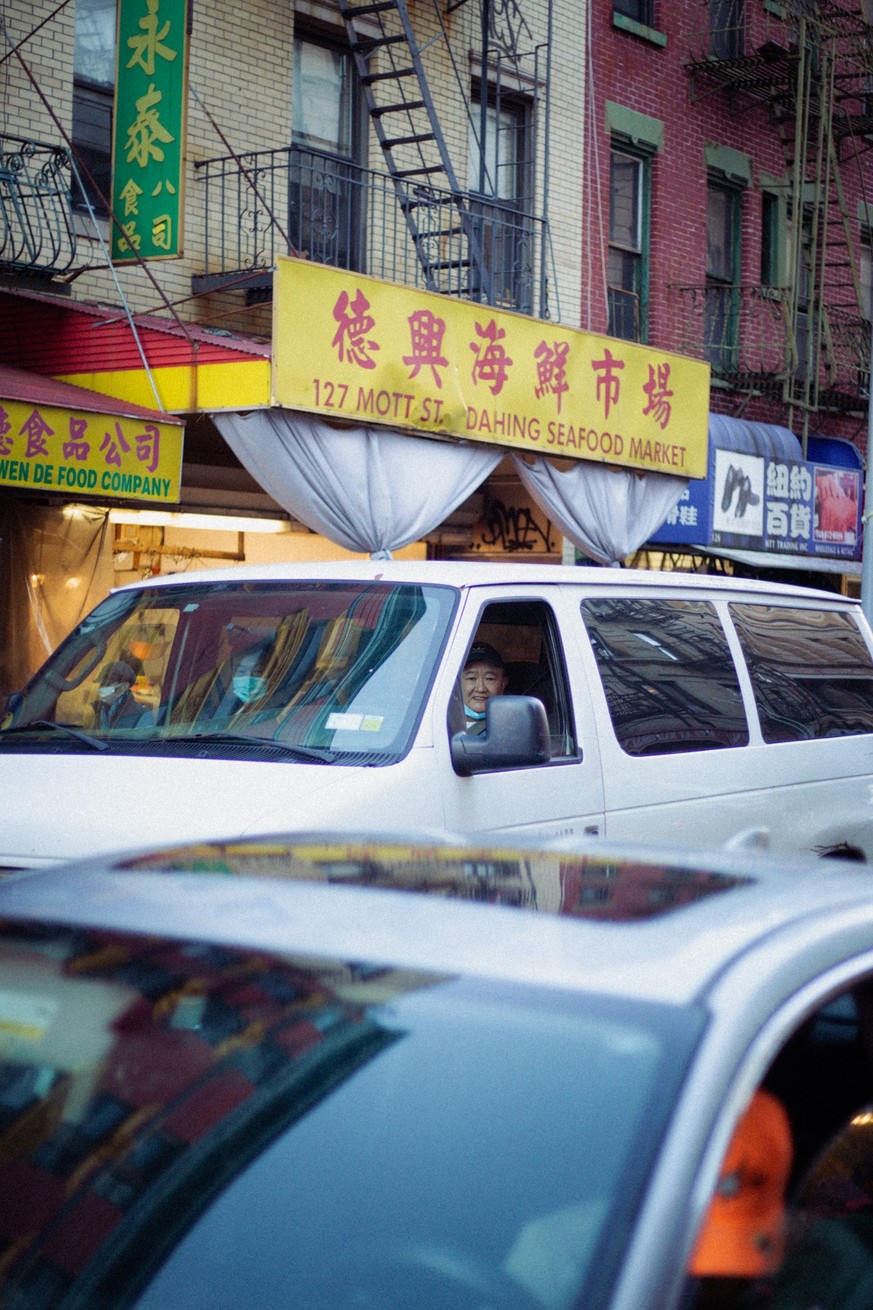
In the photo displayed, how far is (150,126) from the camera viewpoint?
10.7 metres

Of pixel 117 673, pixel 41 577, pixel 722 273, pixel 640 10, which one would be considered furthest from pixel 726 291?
pixel 117 673

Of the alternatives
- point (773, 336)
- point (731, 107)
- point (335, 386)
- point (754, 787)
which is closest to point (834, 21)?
point (731, 107)

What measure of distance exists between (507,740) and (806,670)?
105 inches

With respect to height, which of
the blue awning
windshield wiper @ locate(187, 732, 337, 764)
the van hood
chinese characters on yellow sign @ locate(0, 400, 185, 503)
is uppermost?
the blue awning

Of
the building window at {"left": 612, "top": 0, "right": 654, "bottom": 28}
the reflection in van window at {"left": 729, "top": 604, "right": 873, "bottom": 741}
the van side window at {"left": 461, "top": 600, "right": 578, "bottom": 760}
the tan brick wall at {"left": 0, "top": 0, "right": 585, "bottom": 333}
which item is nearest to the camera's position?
the van side window at {"left": 461, "top": 600, "right": 578, "bottom": 760}

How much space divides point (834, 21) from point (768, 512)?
7252 mm

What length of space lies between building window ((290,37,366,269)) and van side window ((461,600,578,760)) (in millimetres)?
8287

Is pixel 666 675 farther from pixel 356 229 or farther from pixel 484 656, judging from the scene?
pixel 356 229

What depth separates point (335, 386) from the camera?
33.2 feet

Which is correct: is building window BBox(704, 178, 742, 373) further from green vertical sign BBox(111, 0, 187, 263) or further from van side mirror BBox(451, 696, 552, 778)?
van side mirror BBox(451, 696, 552, 778)

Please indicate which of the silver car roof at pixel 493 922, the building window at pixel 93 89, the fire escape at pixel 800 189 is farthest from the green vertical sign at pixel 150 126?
the fire escape at pixel 800 189

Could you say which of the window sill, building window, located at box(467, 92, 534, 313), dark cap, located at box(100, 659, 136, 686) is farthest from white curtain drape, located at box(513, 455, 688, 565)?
the window sill

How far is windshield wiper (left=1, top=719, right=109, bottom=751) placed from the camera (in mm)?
5539

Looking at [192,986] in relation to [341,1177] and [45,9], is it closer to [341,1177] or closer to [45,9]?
[341,1177]
